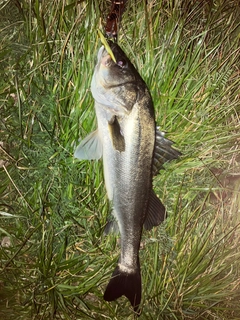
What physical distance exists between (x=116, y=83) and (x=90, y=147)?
1.47ft

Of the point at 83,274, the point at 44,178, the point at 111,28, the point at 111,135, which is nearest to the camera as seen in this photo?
the point at 111,135

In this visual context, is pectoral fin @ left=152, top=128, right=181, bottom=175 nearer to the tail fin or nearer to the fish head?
the fish head

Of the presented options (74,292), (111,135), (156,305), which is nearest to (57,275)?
(74,292)

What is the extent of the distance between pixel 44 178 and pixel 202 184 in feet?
4.08

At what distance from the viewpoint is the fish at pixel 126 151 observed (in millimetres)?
1808

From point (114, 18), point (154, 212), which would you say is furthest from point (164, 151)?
point (114, 18)

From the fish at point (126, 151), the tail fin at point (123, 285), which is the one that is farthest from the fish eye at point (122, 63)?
the tail fin at point (123, 285)

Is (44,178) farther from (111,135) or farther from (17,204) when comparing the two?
(111,135)

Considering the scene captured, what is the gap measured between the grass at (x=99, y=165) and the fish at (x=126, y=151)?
234 mm

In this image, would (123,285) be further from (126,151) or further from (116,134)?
(116,134)

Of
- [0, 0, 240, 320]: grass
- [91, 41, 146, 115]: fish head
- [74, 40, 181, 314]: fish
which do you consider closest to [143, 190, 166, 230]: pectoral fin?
[74, 40, 181, 314]: fish

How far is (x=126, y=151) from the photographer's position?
1912mm

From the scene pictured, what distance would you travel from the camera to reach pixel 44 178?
226 cm

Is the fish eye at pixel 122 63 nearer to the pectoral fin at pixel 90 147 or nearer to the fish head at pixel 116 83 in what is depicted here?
the fish head at pixel 116 83
